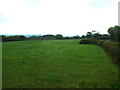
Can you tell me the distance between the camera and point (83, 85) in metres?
3.46

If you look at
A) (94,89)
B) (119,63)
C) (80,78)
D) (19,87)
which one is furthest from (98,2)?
(19,87)

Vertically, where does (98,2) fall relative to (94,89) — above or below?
above

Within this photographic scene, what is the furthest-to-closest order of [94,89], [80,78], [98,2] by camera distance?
[98,2] → [80,78] → [94,89]

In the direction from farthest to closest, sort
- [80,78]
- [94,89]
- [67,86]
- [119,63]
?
[119,63] → [80,78] → [67,86] → [94,89]

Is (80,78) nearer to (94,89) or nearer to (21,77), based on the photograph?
(94,89)

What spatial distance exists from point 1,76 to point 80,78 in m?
2.53

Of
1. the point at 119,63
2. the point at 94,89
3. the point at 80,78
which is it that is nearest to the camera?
the point at 94,89

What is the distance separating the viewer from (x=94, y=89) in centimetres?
320

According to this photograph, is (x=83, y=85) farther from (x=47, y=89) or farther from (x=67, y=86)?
(x=47, y=89)

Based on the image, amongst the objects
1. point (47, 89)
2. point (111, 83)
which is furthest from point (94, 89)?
point (47, 89)

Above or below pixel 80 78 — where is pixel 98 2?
above

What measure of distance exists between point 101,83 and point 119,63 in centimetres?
237

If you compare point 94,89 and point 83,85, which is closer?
point 94,89

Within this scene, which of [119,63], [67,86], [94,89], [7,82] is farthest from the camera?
[119,63]
